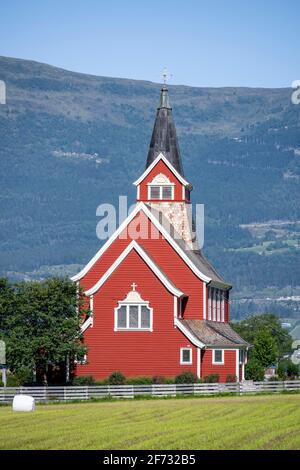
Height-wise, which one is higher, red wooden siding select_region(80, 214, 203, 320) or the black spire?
the black spire

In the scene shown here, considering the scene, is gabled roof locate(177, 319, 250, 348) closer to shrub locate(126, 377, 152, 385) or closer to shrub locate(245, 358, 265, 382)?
shrub locate(245, 358, 265, 382)

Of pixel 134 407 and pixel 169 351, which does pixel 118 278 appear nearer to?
pixel 169 351

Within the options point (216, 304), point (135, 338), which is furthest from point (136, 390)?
point (216, 304)

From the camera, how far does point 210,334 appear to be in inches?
3450

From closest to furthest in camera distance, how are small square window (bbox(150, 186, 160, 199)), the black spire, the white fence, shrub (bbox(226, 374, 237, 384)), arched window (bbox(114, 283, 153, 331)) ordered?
the white fence → arched window (bbox(114, 283, 153, 331)) → shrub (bbox(226, 374, 237, 384)) → small square window (bbox(150, 186, 160, 199)) → the black spire

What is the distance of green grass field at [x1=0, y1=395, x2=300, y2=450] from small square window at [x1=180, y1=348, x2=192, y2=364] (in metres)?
13.2

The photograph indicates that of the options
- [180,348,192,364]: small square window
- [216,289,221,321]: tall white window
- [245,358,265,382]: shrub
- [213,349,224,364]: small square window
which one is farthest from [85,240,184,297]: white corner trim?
[245,358,265,382]: shrub

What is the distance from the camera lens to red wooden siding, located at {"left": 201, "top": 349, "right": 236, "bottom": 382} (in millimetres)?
86000

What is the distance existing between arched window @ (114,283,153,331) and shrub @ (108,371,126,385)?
134 inches

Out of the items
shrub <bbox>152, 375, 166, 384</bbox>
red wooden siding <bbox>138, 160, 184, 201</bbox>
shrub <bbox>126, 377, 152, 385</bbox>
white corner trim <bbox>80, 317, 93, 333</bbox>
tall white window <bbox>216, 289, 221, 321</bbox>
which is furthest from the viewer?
tall white window <bbox>216, 289, 221, 321</bbox>

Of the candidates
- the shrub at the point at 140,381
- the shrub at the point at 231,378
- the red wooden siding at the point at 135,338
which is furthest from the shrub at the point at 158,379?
the shrub at the point at 231,378

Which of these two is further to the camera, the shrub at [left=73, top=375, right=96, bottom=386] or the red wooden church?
the red wooden church

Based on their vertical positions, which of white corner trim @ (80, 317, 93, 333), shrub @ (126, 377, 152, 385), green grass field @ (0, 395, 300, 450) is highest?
white corner trim @ (80, 317, 93, 333)

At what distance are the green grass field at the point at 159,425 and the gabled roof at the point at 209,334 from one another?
1415cm
